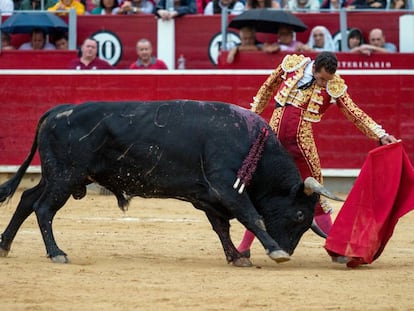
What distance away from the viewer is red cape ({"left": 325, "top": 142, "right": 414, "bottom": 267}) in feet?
21.6

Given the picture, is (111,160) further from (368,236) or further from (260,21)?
(260,21)

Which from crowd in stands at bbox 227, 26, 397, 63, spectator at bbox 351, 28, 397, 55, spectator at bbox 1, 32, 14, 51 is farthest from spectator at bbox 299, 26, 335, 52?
spectator at bbox 1, 32, 14, 51

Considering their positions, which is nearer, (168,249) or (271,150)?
(271,150)

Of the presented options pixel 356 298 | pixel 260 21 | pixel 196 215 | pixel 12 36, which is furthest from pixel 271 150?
pixel 12 36

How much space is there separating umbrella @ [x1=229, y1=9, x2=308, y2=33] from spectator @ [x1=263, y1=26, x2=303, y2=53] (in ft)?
0.58

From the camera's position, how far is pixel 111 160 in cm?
665

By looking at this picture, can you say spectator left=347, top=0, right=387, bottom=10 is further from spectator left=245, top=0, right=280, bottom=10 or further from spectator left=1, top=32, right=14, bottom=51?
spectator left=1, top=32, right=14, bottom=51

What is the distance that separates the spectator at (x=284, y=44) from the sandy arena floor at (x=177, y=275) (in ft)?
8.60

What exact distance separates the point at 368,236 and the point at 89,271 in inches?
62.8

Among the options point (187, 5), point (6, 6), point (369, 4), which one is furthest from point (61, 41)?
point (369, 4)

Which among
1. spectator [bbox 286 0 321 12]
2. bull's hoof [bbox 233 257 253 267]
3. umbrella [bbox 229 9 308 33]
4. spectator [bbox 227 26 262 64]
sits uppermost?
spectator [bbox 286 0 321 12]

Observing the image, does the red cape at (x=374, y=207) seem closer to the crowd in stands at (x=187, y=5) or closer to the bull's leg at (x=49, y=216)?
the bull's leg at (x=49, y=216)

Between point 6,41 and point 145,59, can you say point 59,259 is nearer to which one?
point 145,59

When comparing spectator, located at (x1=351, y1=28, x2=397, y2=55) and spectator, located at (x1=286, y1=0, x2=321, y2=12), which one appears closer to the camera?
spectator, located at (x1=351, y1=28, x2=397, y2=55)
